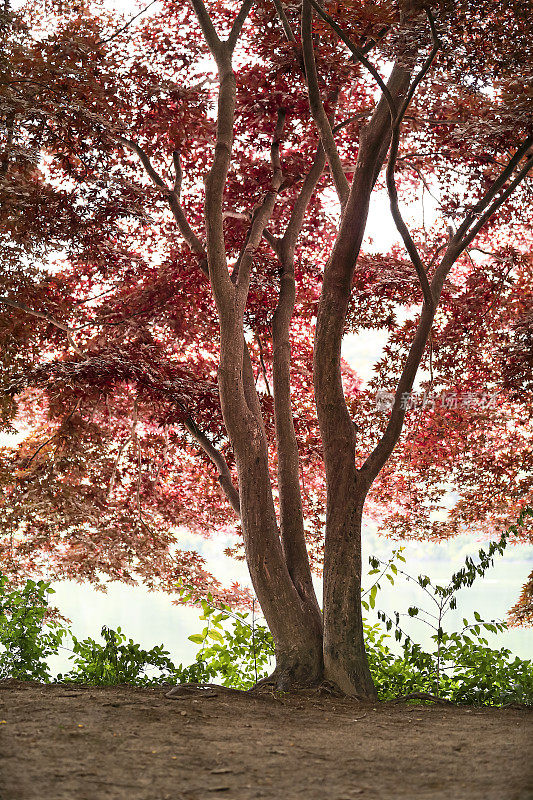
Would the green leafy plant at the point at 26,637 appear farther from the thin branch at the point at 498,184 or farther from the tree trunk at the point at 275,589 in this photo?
the thin branch at the point at 498,184

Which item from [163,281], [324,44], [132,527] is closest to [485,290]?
[324,44]

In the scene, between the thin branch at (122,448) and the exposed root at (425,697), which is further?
the thin branch at (122,448)

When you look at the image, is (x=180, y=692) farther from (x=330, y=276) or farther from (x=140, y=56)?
(x=140, y=56)

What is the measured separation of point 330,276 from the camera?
4645 millimetres

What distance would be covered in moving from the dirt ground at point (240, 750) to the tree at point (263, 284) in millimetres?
955

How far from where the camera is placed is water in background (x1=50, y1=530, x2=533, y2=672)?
771 cm

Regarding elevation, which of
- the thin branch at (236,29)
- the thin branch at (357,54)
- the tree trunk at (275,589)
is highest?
the thin branch at (236,29)

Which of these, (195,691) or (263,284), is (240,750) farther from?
(263,284)

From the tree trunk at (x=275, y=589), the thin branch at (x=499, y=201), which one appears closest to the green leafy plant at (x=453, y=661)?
the tree trunk at (x=275, y=589)

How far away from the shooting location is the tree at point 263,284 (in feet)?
14.3

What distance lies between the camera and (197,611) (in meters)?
10.6

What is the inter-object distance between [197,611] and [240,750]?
832 centimetres

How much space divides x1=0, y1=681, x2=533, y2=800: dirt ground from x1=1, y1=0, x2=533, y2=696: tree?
37.6 inches

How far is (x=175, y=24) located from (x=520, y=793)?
20.0 feet
